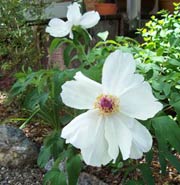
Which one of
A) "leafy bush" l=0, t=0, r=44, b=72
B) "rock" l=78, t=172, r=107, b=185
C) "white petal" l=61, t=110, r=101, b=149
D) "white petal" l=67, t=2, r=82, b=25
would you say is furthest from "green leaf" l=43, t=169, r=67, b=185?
"leafy bush" l=0, t=0, r=44, b=72

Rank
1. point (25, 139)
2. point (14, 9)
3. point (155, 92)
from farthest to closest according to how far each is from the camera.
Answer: point (14, 9) < point (25, 139) < point (155, 92)

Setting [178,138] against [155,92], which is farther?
[155,92]

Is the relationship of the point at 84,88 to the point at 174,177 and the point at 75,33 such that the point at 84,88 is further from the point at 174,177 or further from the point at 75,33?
the point at 174,177

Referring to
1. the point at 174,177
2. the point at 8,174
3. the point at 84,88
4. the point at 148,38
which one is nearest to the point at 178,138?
the point at 84,88

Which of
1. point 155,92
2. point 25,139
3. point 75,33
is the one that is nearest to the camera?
point 155,92

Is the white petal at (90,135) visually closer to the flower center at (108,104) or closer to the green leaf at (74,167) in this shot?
the flower center at (108,104)

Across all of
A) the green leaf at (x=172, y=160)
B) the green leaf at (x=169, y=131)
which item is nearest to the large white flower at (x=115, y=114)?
the green leaf at (x=169, y=131)
